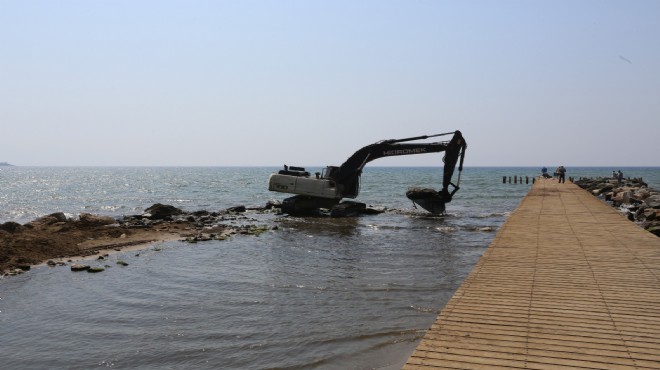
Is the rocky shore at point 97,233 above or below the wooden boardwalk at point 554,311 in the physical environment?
below

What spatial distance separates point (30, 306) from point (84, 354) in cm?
367

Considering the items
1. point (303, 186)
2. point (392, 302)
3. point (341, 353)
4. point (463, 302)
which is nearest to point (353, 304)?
point (392, 302)

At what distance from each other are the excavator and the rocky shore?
3.08 metres

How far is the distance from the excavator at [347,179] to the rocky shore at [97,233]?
10.1ft

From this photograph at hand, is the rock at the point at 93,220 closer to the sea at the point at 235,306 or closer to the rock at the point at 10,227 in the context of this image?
the rock at the point at 10,227

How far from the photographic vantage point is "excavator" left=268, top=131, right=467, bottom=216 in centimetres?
2934

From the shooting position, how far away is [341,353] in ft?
26.9

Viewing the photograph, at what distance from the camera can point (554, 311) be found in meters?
7.26

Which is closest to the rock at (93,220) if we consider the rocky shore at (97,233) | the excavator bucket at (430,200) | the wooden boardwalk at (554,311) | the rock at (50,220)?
the rocky shore at (97,233)

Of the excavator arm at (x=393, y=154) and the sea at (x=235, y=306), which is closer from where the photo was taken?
the sea at (x=235, y=306)

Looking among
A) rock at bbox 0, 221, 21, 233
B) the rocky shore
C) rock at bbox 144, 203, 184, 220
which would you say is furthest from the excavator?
rock at bbox 0, 221, 21, 233

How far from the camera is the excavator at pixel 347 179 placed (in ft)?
96.3

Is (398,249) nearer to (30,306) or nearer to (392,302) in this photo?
(392,302)

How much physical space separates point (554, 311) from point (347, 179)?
76.4 feet
